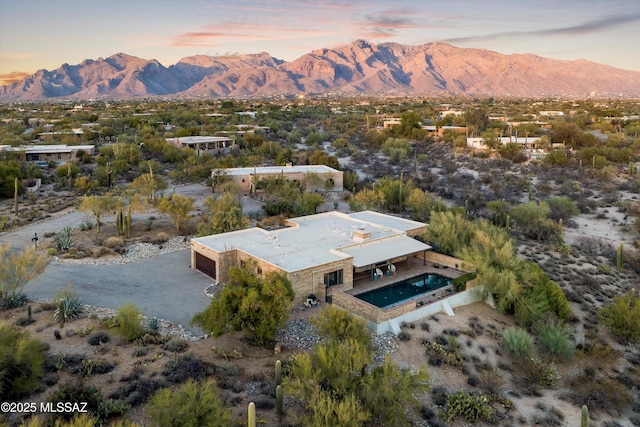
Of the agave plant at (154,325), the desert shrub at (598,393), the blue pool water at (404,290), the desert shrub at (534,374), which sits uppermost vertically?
the agave plant at (154,325)

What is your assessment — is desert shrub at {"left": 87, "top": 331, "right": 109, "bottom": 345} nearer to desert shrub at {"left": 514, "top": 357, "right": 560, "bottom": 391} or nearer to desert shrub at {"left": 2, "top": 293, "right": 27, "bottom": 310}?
desert shrub at {"left": 2, "top": 293, "right": 27, "bottom": 310}

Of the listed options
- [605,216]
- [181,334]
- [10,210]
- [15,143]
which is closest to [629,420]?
[181,334]

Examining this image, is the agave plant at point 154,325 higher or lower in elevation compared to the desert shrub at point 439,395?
higher

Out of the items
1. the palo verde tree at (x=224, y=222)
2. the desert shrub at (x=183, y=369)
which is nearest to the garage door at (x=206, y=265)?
the palo verde tree at (x=224, y=222)

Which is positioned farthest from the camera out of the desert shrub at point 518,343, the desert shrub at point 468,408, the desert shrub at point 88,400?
the desert shrub at point 518,343

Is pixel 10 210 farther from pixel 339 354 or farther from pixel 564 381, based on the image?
pixel 564 381

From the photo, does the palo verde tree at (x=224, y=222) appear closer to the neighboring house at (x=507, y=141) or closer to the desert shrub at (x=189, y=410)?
the desert shrub at (x=189, y=410)

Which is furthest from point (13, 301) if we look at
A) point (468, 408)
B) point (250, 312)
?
point (468, 408)
